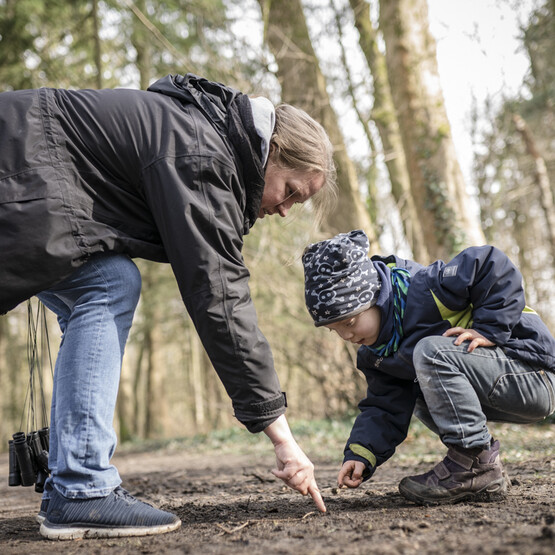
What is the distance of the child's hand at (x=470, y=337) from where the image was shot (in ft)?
7.77

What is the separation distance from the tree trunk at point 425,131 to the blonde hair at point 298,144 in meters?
3.75

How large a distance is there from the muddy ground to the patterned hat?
78cm

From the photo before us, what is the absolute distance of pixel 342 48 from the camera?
8.53 metres

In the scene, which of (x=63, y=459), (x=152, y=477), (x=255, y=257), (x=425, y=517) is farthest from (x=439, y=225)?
(x=63, y=459)

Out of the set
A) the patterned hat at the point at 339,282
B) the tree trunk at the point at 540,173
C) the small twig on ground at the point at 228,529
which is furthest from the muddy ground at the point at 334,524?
the tree trunk at the point at 540,173

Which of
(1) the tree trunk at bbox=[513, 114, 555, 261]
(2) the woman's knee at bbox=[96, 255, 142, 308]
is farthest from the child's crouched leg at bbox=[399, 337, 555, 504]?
(1) the tree trunk at bbox=[513, 114, 555, 261]

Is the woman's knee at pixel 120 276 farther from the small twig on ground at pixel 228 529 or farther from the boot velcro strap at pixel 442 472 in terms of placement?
the boot velcro strap at pixel 442 472

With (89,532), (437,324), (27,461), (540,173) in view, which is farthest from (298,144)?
(540,173)

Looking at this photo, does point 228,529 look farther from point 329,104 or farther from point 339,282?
point 329,104

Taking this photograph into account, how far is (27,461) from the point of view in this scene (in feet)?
8.05

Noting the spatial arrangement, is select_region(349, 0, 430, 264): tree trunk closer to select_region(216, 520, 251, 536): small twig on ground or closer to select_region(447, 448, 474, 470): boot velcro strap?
select_region(447, 448, 474, 470): boot velcro strap

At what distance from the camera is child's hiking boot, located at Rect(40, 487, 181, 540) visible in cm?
205

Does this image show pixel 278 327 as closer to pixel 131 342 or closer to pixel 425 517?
pixel 131 342

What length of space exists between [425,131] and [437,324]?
4073mm
